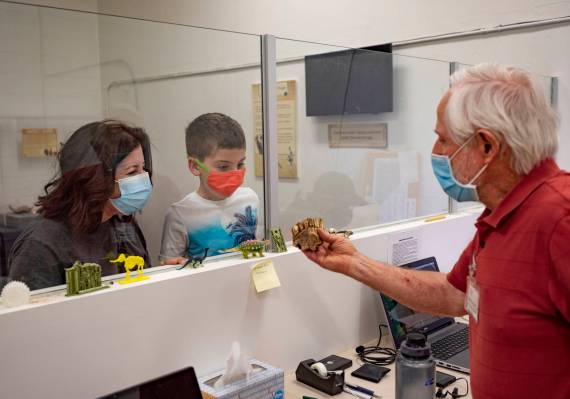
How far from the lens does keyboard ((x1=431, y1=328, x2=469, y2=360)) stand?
6.07 ft

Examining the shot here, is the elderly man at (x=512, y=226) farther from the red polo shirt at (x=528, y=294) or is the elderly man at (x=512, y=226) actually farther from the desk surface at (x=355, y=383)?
the desk surface at (x=355, y=383)

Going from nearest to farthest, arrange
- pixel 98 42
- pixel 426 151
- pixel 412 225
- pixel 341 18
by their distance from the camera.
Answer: pixel 98 42
pixel 412 225
pixel 426 151
pixel 341 18

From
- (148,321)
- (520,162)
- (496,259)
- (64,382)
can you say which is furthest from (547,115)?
(64,382)

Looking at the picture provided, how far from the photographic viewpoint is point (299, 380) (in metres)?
1.64

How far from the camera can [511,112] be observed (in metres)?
1.07

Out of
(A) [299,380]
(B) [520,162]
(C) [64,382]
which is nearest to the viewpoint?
(B) [520,162]

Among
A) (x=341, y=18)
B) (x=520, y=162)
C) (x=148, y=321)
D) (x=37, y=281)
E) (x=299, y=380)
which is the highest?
(x=341, y=18)

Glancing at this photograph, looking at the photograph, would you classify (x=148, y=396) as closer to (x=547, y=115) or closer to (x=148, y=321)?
(x=148, y=321)

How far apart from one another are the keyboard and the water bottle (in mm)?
387

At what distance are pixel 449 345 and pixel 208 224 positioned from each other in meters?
0.97

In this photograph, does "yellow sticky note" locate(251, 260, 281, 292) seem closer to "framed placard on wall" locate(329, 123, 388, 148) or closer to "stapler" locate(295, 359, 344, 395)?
"stapler" locate(295, 359, 344, 395)

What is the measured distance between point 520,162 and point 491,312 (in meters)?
0.31

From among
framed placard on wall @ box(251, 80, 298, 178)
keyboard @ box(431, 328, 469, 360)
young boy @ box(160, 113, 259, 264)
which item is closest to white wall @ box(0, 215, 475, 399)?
young boy @ box(160, 113, 259, 264)

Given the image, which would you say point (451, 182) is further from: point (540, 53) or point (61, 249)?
point (540, 53)
